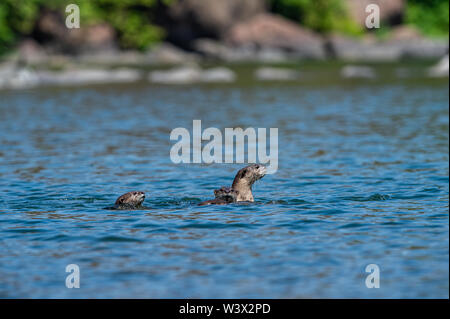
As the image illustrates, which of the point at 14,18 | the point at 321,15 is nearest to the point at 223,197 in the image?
the point at 14,18

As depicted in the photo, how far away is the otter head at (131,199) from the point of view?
14266mm

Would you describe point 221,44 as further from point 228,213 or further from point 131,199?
point 228,213

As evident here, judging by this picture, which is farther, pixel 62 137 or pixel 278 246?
pixel 62 137

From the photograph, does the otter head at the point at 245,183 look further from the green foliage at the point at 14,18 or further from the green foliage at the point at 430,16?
the green foliage at the point at 430,16

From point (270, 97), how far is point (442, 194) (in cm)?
2133

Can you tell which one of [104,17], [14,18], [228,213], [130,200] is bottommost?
[228,213]

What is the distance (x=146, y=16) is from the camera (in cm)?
6216

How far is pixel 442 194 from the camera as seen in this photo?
15.1 meters

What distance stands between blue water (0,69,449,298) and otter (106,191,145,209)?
0.17m

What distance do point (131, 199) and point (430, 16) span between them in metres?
55.7

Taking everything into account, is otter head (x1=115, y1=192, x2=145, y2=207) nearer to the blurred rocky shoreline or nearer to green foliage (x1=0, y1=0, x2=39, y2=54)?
the blurred rocky shoreline

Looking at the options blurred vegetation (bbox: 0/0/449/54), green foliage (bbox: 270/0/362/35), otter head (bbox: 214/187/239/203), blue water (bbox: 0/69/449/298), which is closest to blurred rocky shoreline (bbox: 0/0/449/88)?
blurred vegetation (bbox: 0/0/449/54)
